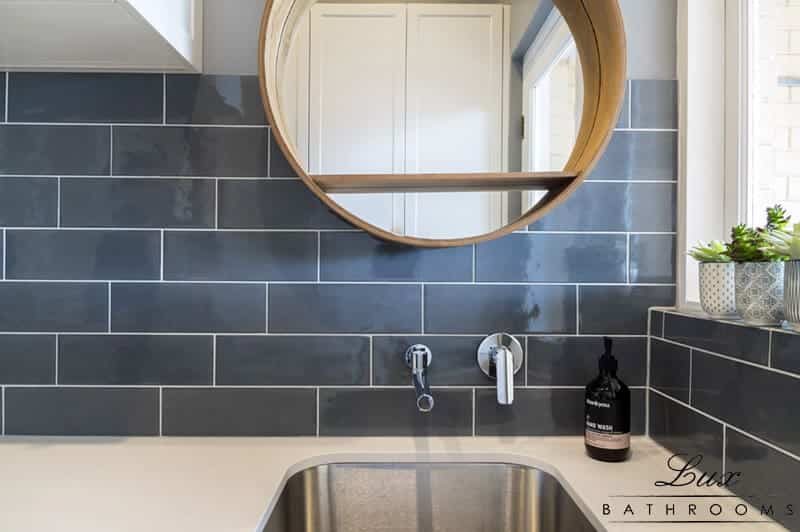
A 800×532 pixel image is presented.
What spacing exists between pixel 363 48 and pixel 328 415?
750 millimetres

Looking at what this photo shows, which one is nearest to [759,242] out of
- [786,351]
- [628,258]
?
[786,351]

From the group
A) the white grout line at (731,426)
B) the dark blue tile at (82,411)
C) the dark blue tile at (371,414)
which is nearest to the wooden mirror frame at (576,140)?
the dark blue tile at (371,414)

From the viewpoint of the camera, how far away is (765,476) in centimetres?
73

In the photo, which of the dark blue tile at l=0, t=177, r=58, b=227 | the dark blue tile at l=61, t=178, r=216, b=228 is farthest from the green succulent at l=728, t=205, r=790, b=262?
the dark blue tile at l=0, t=177, r=58, b=227

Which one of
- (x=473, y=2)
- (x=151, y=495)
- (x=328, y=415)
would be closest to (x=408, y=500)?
(x=328, y=415)

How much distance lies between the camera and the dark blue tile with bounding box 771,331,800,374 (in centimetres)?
67

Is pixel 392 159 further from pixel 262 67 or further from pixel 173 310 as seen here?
pixel 173 310

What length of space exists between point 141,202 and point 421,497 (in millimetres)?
817

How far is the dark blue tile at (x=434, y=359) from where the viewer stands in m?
1.06

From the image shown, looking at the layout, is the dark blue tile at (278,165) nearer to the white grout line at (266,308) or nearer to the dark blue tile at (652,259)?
the white grout line at (266,308)

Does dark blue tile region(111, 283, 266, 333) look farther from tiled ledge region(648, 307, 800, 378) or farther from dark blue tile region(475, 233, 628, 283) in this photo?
tiled ledge region(648, 307, 800, 378)

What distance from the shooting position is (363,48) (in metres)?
1.02

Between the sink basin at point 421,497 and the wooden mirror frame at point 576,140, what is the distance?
0.45m

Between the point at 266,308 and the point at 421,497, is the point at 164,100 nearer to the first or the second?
the point at 266,308
